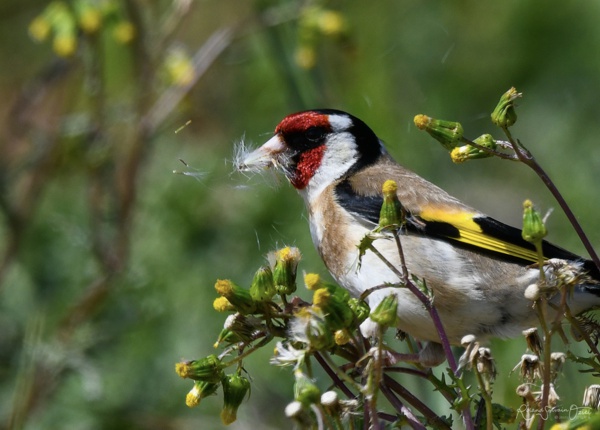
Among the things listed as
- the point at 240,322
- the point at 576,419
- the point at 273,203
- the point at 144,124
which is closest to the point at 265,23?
the point at 144,124

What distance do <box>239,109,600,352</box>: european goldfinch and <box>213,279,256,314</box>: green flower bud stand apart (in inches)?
30.0

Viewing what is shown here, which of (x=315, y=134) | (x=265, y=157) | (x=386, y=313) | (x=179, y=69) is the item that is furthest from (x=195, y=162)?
(x=386, y=313)

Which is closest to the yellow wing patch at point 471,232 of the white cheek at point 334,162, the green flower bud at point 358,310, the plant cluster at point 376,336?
the white cheek at point 334,162

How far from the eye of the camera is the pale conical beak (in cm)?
296

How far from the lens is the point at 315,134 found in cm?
332

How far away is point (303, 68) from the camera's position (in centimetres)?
416

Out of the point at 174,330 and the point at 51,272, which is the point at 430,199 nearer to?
the point at 174,330

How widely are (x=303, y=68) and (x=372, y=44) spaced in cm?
132

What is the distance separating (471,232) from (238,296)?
46.1 inches

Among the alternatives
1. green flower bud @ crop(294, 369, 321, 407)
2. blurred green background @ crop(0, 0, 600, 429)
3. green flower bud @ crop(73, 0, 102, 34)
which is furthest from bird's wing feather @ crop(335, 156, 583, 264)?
green flower bud @ crop(73, 0, 102, 34)

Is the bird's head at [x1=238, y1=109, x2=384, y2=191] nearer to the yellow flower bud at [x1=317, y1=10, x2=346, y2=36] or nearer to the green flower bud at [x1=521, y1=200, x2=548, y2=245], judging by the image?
the yellow flower bud at [x1=317, y1=10, x2=346, y2=36]

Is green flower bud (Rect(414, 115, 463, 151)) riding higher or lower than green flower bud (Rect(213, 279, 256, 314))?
higher

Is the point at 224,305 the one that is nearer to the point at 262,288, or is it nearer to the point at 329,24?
the point at 262,288

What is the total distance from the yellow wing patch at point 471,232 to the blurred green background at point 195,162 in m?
0.47
